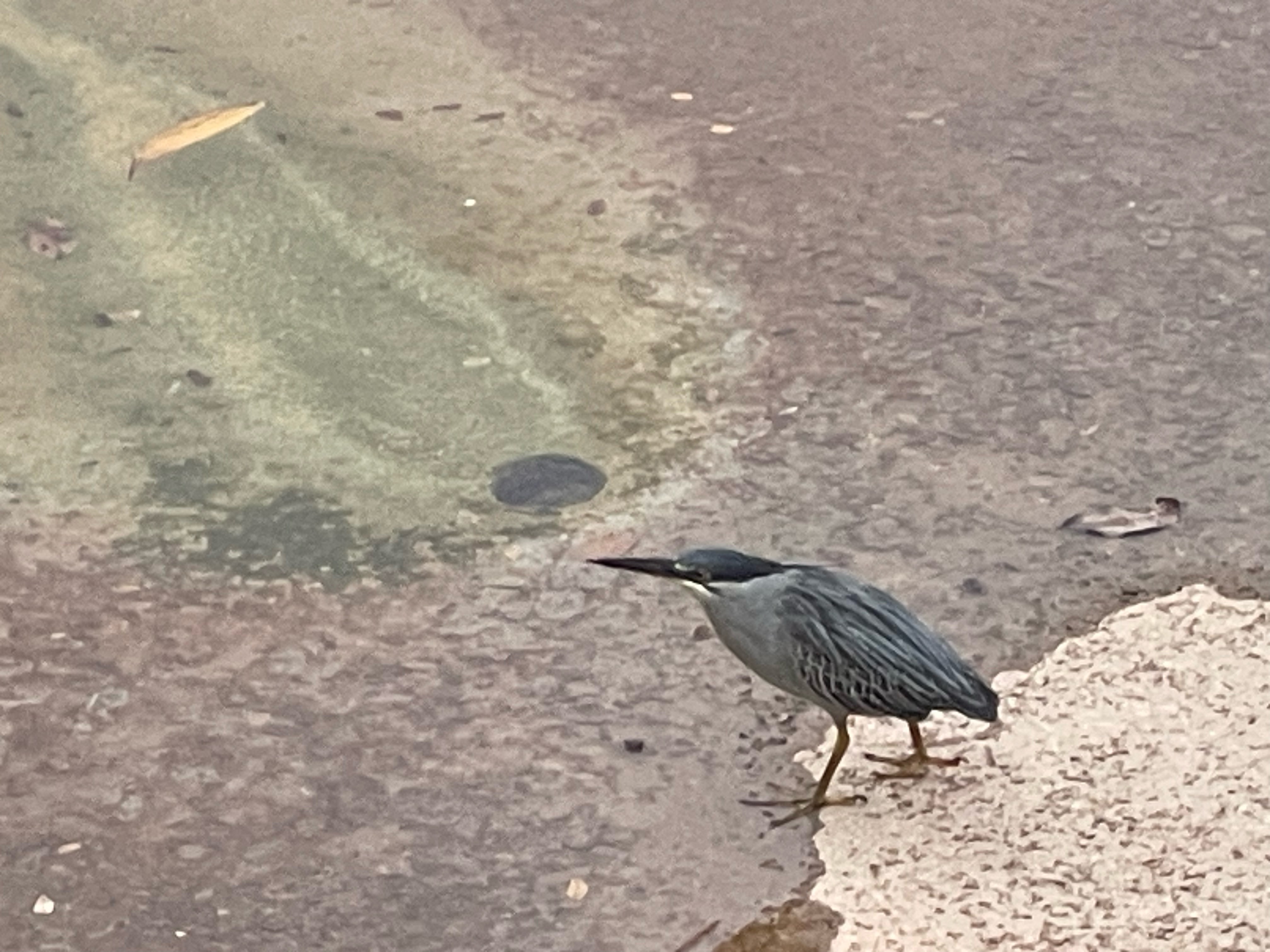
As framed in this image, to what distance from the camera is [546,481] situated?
554 centimetres

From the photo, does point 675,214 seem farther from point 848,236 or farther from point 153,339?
point 153,339

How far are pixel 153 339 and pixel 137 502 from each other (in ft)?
2.45

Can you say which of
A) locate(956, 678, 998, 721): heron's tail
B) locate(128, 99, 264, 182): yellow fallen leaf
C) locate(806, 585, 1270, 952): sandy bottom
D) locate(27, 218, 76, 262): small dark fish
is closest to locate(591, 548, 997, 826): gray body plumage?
locate(956, 678, 998, 721): heron's tail

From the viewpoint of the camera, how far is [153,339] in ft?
19.9

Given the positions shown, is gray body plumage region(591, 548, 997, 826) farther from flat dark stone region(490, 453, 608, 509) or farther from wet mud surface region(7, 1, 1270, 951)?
flat dark stone region(490, 453, 608, 509)

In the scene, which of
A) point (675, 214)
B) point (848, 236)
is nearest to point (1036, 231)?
point (848, 236)

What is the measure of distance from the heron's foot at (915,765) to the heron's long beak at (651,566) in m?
0.61

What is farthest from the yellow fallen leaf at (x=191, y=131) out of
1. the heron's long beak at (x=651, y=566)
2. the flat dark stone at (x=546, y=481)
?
the heron's long beak at (x=651, y=566)

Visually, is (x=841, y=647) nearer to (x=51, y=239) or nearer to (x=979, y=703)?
(x=979, y=703)

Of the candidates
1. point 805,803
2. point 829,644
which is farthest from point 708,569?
point 805,803

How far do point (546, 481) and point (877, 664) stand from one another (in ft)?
4.64

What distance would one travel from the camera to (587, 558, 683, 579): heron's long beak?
450cm

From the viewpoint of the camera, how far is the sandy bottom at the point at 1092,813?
423cm

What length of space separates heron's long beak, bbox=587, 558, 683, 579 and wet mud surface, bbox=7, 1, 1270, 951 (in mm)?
411
